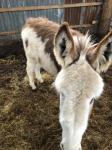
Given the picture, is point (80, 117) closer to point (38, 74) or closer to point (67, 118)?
point (67, 118)

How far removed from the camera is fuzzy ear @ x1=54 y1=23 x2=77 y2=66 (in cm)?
265

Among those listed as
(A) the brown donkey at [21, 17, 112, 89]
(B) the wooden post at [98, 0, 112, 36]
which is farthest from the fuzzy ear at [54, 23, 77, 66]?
(B) the wooden post at [98, 0, 112, 36]

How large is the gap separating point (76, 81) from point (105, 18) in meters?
4.33

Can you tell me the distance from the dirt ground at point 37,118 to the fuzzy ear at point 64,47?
1755 mm

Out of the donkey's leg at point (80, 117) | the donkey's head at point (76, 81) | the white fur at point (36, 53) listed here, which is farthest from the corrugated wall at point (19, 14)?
the donkey's leg at point (80, 117)

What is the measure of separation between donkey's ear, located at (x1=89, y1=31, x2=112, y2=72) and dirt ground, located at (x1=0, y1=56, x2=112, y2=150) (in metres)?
1.66

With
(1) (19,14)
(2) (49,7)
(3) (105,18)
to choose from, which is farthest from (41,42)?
(3) (105,18)

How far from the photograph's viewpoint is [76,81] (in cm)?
256

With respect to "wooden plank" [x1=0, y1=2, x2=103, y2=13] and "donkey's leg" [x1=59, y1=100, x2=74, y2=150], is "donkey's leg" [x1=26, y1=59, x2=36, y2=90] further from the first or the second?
"donkey's leg" [x1=59, y1=100, x2=74, y2=150]

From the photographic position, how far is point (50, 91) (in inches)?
196

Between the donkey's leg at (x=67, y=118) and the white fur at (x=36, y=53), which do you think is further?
the white fur at (x=36, y=53)

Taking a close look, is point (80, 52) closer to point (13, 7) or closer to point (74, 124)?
point (74, 124)

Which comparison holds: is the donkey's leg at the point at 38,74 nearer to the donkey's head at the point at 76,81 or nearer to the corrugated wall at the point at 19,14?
the corrugated wall at the point at 19,14

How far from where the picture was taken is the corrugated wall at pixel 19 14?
5.89 metres
